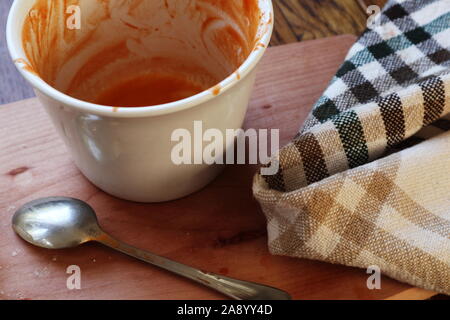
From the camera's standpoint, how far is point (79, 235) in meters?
0.42

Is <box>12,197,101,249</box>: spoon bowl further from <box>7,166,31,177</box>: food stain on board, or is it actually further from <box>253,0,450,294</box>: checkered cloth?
<box>253,0,450,294</box>: checkered cloth

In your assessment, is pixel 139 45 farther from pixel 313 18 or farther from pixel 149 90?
pixel 313 18

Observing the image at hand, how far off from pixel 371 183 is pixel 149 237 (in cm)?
20

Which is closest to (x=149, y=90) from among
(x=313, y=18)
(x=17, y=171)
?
(x=17, y=171)

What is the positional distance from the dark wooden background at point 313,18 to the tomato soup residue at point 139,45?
17 centimetres

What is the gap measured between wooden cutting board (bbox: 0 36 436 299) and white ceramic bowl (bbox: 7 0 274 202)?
0.08 feet

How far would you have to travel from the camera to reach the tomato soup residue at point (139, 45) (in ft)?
1.48

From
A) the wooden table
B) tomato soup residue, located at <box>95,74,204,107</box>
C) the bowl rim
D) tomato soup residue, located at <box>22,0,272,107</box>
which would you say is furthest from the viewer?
the wooden table

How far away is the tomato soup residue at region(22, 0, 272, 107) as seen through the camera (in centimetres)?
45

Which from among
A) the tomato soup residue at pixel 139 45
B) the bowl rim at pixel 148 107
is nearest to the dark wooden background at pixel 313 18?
the tomato soup residue at pixel 139 45

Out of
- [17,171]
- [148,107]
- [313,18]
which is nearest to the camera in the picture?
[148,107]

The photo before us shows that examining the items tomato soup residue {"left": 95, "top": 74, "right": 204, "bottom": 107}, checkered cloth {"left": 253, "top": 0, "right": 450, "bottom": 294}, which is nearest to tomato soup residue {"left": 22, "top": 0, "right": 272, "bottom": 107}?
tomato soup residue {"left": 95, "top": 74, "right": 204, "bottom": 107}

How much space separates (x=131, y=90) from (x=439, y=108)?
33 centimetres

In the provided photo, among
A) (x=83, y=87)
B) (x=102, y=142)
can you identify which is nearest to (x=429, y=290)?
(x=102, y=142)
